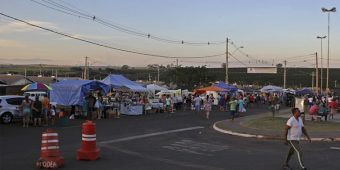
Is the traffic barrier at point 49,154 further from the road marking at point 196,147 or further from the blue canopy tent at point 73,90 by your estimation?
the blue canopy tent at point 73,90

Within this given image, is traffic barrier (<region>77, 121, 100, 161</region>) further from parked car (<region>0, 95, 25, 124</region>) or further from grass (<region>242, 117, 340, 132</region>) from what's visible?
parked car (<region>0, 95, 25, 124</region>)

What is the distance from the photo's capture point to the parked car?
26938 mm

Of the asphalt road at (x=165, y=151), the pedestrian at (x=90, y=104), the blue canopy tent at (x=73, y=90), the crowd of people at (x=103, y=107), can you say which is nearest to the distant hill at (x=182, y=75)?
the crowd of people at (x=103, y=107)

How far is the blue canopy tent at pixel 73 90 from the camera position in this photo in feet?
114

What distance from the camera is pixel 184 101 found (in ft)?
175

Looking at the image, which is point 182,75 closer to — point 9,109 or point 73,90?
point 73,90

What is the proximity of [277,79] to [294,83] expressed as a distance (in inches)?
269

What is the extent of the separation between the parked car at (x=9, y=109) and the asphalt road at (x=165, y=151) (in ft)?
10.7

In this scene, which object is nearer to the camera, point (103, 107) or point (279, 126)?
point (279, 126)

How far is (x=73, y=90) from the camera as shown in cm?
3522

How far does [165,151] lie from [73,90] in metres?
19.8

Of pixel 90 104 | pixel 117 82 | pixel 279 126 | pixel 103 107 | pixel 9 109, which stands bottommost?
pixel 279 126

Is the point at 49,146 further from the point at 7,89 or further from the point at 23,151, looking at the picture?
the point at 7,89

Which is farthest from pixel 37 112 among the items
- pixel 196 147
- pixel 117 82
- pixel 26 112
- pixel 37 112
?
pixel 117 82
